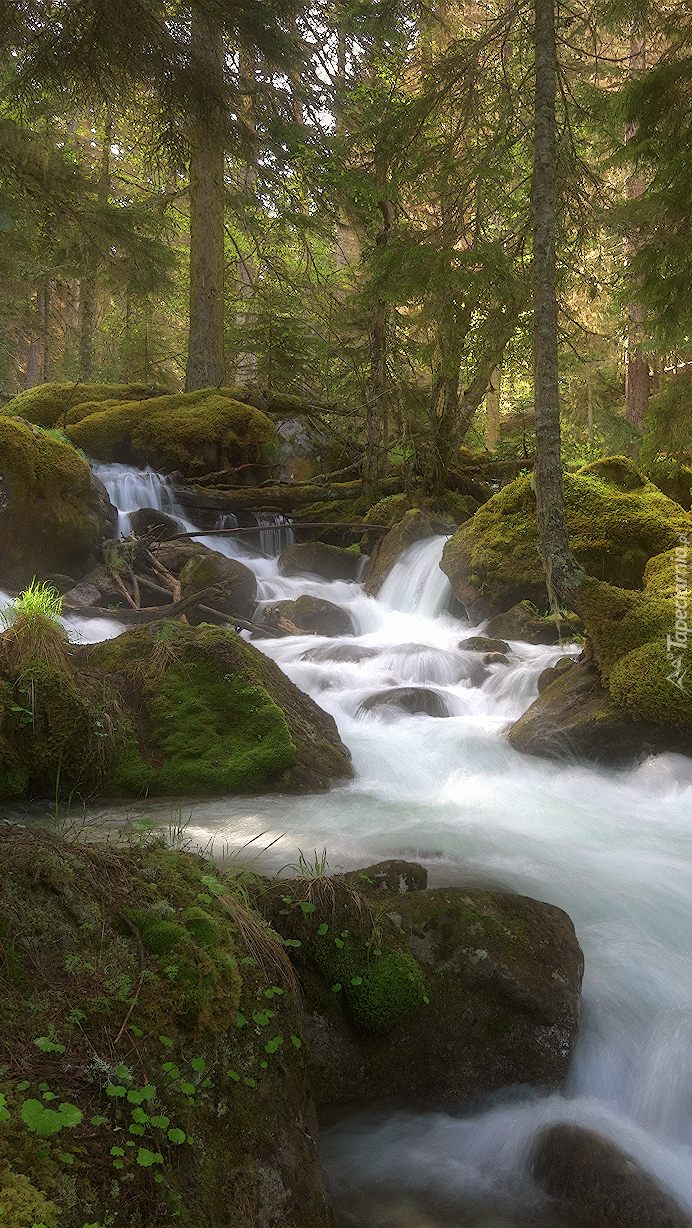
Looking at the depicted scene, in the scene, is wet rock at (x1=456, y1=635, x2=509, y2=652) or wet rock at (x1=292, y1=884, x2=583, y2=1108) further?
wet rock at (x1=456, y1=635, x2=509, y2=652)

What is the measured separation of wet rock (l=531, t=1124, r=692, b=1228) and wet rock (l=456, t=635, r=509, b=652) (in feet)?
24.0

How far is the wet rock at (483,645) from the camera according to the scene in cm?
995

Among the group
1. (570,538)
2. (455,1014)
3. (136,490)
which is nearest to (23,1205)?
(455,1014)

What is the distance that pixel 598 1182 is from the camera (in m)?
2.66

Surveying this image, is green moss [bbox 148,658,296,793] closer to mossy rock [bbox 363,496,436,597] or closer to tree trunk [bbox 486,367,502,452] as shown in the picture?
mossy rock [bbox 363,496,436,597]

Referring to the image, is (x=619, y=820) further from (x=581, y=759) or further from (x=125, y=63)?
(x=125, y=63)

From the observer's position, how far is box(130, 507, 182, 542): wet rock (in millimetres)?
Result: 12922

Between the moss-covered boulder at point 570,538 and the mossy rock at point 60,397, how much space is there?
987 centimetres

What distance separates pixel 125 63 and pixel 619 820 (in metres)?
8.29

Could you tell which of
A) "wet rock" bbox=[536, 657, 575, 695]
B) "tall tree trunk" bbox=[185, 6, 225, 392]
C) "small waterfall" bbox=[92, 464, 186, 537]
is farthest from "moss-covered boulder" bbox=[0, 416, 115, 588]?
"wet rock" bbox=[536, 657, 575, 695]

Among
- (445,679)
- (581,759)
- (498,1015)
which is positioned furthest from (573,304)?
(498,1015)

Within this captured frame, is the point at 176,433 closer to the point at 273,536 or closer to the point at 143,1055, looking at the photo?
the point at 273,536

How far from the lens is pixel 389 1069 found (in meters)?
3.03

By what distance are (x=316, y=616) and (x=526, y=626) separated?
3382 mm
